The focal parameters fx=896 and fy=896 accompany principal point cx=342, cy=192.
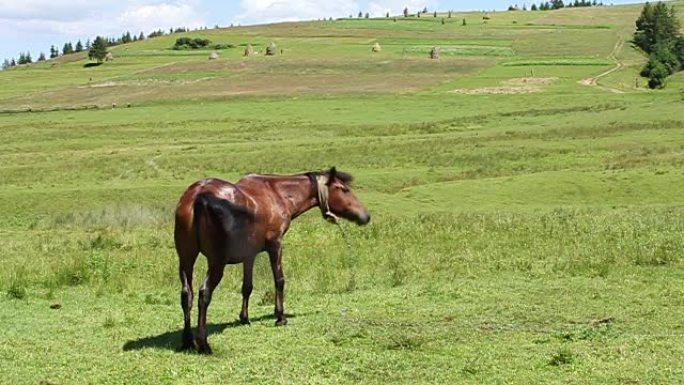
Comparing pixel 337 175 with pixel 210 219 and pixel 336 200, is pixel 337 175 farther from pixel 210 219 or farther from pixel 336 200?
pixel 210 219

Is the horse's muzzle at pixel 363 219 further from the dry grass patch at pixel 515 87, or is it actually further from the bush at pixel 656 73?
the bush at pixel 656 73

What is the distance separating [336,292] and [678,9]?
643ft

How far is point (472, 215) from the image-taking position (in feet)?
93.4

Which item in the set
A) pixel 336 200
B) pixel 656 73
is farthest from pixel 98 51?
pixel 336 200

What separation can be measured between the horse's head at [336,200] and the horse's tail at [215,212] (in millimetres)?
2082

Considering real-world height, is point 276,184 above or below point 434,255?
above

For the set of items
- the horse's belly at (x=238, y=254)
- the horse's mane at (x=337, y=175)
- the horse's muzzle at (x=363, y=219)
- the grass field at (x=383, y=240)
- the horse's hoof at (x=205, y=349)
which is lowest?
the grass field at (x=383, y=240)

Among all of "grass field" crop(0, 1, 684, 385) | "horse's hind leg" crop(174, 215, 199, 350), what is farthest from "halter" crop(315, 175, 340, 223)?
"horse's hind leg" crop(174, 215, 199, 350)

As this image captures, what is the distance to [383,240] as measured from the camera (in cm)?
2364

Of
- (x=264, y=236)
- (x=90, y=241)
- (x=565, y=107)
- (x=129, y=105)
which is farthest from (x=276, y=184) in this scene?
(x=129, y=105)

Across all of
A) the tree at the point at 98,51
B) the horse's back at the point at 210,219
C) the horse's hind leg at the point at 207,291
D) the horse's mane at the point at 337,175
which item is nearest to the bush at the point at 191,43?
the tree at the point at 98,51

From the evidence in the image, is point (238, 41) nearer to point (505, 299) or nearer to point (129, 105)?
point (129, 105)

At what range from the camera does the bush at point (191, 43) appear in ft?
585

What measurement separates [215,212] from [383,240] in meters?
11.8
